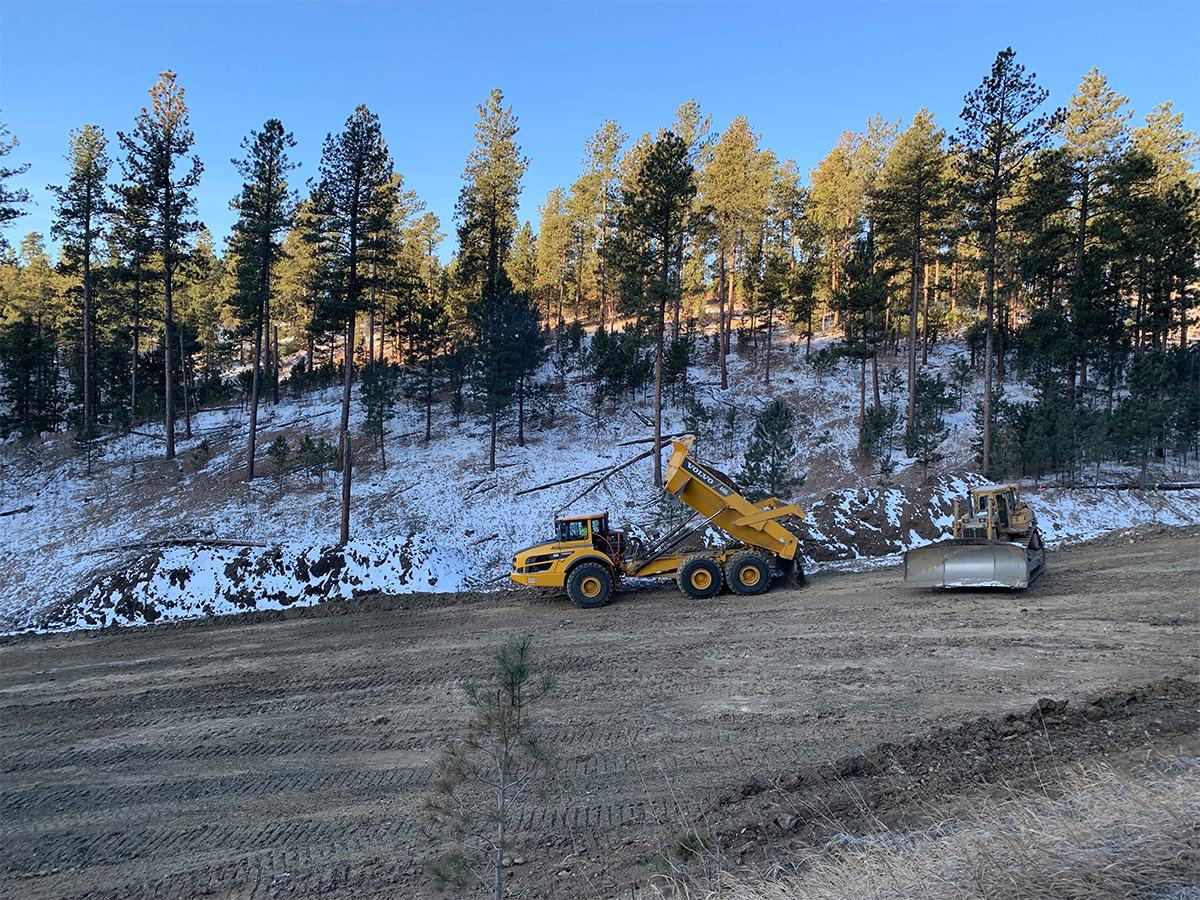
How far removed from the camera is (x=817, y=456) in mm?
27812

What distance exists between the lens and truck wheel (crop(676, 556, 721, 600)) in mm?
14391

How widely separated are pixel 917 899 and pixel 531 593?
42.2 feet

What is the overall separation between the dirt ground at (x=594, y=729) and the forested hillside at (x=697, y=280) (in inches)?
354

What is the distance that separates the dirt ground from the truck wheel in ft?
2.66

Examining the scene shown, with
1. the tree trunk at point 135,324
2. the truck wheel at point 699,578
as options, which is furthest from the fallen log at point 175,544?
the tree trunk at point 135,324

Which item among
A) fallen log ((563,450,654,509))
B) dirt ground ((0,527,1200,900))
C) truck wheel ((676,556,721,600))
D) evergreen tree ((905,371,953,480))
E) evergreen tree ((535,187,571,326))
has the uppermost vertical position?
evergreen tree ((535,187,571,326))

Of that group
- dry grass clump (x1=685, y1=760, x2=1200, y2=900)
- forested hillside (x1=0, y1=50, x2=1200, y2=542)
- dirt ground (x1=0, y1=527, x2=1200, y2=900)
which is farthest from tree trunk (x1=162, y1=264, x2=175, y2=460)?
dry grass clump (x1=685, y1=760, x2=1200, y2=900)

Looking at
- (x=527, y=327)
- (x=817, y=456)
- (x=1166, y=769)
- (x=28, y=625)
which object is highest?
(x=527, y=327)

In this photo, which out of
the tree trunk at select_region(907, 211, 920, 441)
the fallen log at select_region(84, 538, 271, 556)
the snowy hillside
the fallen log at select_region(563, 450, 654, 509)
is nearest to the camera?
the snowy hillside

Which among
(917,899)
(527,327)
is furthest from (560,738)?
(527,327)

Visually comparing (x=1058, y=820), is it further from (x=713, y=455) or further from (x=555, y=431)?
(x=555, y=431)

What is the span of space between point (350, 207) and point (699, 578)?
587 inches

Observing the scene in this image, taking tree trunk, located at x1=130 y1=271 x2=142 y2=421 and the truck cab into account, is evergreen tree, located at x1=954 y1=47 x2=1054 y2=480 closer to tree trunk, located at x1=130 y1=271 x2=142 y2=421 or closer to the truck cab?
the truck cab

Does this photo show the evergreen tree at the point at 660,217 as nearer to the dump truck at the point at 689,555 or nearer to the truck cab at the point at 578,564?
the dump truck at the point at 689,555
